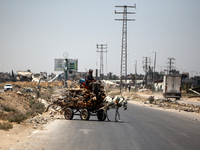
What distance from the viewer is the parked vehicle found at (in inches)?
1641

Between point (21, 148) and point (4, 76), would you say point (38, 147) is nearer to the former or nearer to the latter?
point (21, 148)

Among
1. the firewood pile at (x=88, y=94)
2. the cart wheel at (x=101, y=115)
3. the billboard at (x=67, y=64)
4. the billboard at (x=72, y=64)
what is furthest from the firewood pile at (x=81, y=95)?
the billboard at (x=72, y=64)

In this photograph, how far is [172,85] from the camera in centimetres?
4222

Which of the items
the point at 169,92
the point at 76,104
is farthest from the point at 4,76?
the point at 76,104

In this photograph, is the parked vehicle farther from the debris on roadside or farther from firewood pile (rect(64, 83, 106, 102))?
firewood pile (rect(64, 83, 106, 102))

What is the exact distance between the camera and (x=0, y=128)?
12.7 m

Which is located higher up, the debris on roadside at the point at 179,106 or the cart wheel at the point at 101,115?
the cart wheel at the point at 101,115

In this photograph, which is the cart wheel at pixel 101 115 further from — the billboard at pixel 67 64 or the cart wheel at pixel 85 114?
the billboard at pixel 67 64

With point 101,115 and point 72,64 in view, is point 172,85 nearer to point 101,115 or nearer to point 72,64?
point 101,115

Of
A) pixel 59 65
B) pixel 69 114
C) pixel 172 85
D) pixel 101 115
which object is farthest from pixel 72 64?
pixel 101 115

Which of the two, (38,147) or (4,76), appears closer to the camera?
(38,147)

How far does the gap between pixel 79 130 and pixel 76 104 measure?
14.3ft

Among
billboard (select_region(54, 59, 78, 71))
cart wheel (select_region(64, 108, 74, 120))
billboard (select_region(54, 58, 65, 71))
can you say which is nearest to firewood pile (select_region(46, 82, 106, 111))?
cart wheel (select_region(64, 108, 74, 120))

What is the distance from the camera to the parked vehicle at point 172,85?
137 feet
